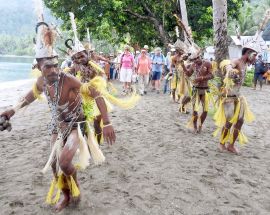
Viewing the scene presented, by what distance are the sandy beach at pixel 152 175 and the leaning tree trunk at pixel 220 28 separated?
9.94 ft

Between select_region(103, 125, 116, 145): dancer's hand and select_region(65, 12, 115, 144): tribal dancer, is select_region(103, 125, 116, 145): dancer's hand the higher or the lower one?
the lower one

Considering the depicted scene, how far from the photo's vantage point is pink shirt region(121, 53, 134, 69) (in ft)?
45.8

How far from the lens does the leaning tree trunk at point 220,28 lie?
10219mm

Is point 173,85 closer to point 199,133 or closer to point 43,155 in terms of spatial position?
point 199,133

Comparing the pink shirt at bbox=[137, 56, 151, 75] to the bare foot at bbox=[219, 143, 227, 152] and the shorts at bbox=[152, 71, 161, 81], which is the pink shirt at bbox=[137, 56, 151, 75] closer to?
the shorts at bbox=[152, 71, 161, 81]

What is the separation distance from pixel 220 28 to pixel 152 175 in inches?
246

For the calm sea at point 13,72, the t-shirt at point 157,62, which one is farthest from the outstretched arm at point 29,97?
the calm sea at point 13,72

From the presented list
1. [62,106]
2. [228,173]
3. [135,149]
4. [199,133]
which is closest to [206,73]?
[199,133]

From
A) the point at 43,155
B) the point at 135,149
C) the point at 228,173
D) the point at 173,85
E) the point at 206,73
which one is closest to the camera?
the point at 228,173

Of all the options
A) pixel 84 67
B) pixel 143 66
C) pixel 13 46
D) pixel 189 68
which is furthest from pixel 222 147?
Result: pixel 13 46

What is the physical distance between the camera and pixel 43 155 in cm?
620

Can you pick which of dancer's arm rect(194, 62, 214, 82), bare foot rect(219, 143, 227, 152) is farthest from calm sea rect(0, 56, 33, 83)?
bare foot rect(219, 143, 227, 152)

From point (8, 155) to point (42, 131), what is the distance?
5.80 feet

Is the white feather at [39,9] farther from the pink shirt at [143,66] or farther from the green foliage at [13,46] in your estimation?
the green foliage at [13,46]
